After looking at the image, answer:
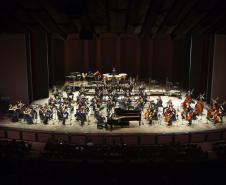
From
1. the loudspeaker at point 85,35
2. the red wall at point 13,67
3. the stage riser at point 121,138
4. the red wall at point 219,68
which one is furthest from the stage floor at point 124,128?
the loudspeaker at point 85,35

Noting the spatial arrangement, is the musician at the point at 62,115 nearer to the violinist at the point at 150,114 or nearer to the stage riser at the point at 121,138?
the stage riser at the point at 121,138

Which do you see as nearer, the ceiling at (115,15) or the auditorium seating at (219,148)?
the auditorium seating at (219,148)

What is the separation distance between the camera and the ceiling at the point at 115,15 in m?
11.5

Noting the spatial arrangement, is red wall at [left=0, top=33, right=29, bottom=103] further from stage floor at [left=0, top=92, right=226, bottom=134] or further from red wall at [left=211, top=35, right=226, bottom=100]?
red wall at [left=211, top=35, right=226, bottom=100]

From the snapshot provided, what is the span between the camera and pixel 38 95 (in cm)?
1756

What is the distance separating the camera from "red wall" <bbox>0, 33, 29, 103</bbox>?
51.4ft

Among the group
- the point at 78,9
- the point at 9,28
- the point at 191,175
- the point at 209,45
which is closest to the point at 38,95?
the point at 9,28

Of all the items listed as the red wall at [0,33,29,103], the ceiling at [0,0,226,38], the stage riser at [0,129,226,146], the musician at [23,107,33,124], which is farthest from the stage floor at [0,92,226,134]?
the ceiling at [0,0,226,38]

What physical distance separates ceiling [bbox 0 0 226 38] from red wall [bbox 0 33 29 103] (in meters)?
0.91

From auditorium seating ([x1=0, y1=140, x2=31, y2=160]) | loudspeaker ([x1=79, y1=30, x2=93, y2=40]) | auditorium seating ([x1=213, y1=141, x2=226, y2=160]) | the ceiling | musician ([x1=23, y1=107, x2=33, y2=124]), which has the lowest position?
auditorium seating ([x1=213, y1=141, x2=226, y2=160])

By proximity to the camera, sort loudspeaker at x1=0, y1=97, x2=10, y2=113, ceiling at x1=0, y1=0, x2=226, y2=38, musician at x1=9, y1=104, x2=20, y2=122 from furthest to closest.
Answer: loudspeaker at x1=0, y1=97, x2=10, y2=113 < musician at x1=9, y1=104, x2=20, y2=122 < ceiling at x1=0, y1=0, x2=226, y2=38

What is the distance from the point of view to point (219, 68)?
1560 centimetres

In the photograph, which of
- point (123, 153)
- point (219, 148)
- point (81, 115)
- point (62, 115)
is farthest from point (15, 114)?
point (219, 148)

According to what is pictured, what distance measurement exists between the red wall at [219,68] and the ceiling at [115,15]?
115cm
